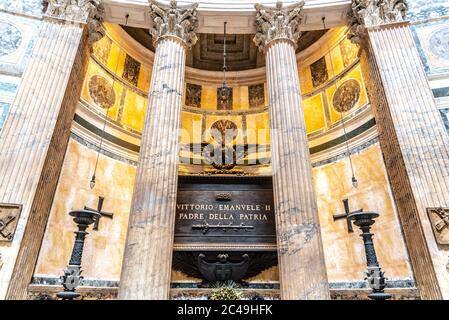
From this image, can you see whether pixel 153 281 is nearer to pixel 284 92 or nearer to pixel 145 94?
pixel 284 92

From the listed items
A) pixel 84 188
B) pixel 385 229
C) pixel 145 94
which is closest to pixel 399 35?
pixel 385 229

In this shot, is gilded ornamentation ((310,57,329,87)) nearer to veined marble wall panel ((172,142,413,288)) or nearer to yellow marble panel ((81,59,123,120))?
veined marble wall panel ((172,142,413,288))

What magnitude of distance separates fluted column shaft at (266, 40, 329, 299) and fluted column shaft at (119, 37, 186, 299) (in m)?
2.19

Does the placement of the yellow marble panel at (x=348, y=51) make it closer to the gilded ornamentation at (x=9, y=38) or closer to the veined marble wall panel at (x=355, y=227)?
the veined marble wall panel at (x=355, y=227)

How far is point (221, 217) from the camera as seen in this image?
7527mm

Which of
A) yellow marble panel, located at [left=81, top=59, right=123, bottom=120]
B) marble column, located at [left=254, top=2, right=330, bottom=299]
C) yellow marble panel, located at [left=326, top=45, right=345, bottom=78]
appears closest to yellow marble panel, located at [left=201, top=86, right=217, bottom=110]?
yellow marble panel, located at [left=81, top=59, right=123, bottom=120]

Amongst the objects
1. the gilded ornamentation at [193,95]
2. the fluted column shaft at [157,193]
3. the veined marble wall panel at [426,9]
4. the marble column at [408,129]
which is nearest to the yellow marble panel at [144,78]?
the gilded ornamentation at [193,95]

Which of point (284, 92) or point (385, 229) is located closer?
point (284, 92)

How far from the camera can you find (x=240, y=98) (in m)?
14.0

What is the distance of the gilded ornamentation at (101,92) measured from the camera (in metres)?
10.8

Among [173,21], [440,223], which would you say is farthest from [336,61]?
[440,223]

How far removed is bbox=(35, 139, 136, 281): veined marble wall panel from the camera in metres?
8.06

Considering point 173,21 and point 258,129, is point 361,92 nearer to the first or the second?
point 258,129
